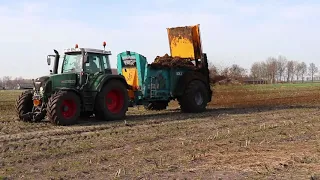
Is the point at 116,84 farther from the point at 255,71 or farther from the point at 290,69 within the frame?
the point at 290,69

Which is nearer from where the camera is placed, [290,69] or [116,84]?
[116,84]

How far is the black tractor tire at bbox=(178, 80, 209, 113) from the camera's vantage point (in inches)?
632

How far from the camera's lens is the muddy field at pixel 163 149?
646 cm

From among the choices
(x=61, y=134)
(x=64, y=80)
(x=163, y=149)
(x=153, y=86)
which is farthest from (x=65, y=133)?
(x=153, y=86)

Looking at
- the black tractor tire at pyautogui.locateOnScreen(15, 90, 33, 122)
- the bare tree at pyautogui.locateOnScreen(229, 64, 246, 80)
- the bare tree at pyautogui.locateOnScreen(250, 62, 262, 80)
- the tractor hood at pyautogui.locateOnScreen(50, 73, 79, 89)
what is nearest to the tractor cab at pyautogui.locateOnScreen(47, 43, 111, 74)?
the tractor hood at pyautogui.locateOnScreen(50, 73, 79, 89)

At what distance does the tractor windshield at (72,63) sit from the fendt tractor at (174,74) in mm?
2302

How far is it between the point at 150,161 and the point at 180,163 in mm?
534

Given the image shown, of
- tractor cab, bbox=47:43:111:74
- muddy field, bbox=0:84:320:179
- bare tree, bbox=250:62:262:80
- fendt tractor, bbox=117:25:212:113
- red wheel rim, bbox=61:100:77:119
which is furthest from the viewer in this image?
bare tree, bbox=250:62:262:80

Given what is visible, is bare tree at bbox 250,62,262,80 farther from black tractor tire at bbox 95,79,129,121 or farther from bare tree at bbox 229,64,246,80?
black tractor tire at bbox 95,79,129,121

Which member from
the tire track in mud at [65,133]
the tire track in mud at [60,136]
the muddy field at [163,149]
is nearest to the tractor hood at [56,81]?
the muddy field at [163,149]

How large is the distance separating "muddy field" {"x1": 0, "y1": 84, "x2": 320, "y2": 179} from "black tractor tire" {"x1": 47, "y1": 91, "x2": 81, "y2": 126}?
0.28 m

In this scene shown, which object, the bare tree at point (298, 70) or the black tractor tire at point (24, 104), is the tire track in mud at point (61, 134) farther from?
the bare tree at point (298, 70)

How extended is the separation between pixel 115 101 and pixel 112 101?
0.41 feet

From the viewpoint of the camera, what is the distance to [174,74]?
15891 mm
